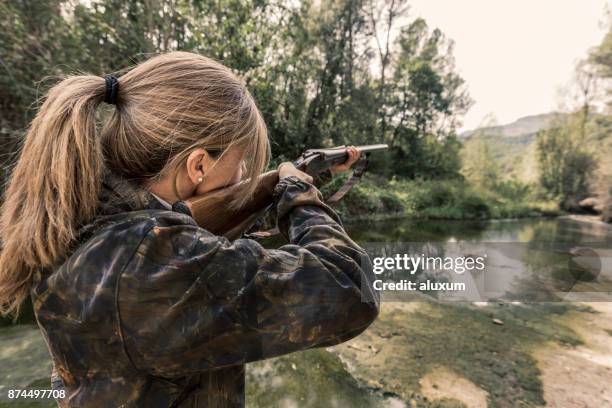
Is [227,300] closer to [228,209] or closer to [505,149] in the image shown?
[228,209]

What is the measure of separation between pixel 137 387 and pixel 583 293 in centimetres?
712

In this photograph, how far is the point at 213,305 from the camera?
715 millimetres

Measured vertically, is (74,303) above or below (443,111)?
below

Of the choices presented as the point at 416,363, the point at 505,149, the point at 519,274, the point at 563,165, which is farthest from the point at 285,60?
the point at 505,149

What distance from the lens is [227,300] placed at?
720 millimetres

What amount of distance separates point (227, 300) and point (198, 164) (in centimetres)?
46

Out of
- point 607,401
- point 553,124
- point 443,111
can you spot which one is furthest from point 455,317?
point 553,124

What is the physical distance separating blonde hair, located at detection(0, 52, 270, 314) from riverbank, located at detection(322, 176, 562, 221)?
11.0 metres

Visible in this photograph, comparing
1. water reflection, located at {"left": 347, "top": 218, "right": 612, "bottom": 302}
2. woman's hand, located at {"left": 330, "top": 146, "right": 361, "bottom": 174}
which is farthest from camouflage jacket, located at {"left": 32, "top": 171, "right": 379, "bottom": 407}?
water reflection, located at {"left": 347, "top": 218, "right": 612, "bottom": 302}

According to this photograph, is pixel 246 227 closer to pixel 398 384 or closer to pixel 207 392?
pixel 207 392

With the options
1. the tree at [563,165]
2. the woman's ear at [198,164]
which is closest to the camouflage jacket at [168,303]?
the woman's ear at [198,164]

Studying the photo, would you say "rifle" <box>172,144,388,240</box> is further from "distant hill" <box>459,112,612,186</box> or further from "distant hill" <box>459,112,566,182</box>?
"distant hill" <box>459,112,566,182</box>

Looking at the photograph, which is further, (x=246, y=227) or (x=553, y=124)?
(x=553, y=124)

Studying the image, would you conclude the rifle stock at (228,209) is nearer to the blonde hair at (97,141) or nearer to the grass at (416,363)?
the blonde hair at (97,141)
